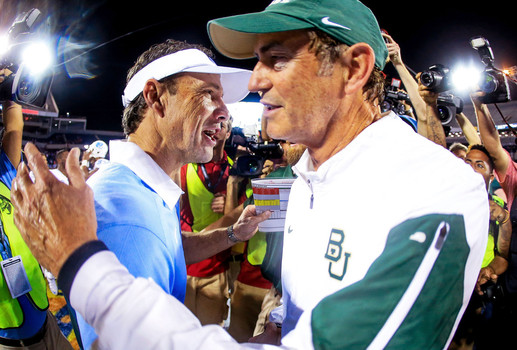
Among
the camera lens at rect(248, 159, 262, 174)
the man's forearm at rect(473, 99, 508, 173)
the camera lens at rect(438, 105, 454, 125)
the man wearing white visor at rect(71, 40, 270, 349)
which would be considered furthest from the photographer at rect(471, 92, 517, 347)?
the man wearing white visor at rect(71, 40, 270, 349)

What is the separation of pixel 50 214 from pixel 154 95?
93cm

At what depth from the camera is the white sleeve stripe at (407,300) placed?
0.72 meters

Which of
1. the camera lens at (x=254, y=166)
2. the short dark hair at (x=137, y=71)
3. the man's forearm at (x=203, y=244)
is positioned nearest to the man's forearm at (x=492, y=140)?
the camera lens at (x=254, y=166)

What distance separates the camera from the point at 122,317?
0.69 m

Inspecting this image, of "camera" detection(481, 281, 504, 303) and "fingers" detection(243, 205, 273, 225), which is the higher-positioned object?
"fingers" detection(243, 205, 273, 225)

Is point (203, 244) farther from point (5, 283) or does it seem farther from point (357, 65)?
point (357, 65)

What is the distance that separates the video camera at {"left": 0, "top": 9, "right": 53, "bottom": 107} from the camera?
263 cm

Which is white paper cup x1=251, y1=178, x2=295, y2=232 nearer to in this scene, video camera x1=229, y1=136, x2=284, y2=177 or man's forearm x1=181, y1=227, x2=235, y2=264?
man's forearm x1=181, y1=227, x2=235, y2=264

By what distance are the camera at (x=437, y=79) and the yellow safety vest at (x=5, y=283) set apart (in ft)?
12.5

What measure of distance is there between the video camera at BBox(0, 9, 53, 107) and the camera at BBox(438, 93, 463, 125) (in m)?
4.32

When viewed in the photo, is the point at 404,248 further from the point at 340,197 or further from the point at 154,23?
the point at 154,23

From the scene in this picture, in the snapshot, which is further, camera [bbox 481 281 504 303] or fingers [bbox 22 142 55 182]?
camera [bbox 481 281 504 303]

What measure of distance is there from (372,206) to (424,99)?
9.77 feet

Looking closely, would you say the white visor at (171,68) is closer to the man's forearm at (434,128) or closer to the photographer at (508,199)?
the man's forearm at (434,128)
